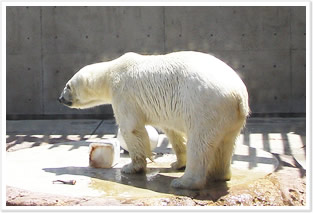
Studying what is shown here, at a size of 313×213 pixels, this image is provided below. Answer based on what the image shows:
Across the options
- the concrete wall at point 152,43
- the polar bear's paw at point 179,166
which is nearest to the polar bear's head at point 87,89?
the polar bear's paw at point 179,166

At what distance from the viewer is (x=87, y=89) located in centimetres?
A: 544

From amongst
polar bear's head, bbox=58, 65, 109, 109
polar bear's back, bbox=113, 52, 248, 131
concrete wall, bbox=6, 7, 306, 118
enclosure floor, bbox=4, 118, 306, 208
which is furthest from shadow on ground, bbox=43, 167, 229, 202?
concrete wall, bbox=6, 7, 306, 118

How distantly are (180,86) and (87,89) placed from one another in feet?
4.57

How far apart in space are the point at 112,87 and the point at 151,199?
5.09ft

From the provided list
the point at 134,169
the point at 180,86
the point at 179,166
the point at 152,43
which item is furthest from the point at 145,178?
the point at 152,43

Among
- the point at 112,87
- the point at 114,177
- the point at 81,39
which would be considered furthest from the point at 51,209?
the point at 81,39

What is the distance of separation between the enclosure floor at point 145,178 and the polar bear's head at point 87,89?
77 centimetres

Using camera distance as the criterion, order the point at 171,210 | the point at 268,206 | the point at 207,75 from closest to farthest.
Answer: the point at 171,210 → the point at 268,206 → the point at 207,75

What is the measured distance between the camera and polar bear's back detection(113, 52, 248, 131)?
4.30m

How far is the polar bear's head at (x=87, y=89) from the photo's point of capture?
5.33 meters

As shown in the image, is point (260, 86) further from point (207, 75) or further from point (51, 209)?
point (51, 209)

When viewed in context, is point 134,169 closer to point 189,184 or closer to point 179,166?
point 179,166

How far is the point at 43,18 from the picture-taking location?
1055 cm

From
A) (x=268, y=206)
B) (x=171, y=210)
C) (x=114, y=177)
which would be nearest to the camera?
(x=171, y=210)
